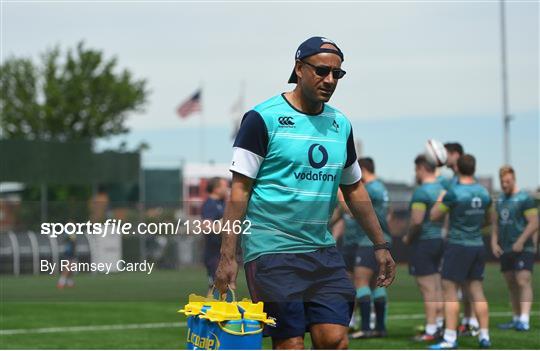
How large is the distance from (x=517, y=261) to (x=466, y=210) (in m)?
2.87

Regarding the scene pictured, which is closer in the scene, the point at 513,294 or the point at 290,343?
the point at 290,343

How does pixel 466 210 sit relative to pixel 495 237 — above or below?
above

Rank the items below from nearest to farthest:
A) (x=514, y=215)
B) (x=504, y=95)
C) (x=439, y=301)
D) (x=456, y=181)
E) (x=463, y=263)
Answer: (x=463, y=263), (x=456, y=181), (x=439, y=301), (x=514, y=215), (x=504, y=95)

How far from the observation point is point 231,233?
770 cm

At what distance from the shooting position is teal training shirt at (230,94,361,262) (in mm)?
7832

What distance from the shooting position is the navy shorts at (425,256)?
1580 centimetres

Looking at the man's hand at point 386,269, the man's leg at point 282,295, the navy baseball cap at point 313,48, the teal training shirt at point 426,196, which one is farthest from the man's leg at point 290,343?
the teal training shirt at point 426,196

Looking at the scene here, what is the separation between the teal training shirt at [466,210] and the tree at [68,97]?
4955 centimetres

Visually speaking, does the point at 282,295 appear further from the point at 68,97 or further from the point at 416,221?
the point at 68,97

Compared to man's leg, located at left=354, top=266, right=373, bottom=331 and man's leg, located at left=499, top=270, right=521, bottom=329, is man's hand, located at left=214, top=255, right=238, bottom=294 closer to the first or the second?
man's leg, located at left=354, top=266, right=373, bottom=331

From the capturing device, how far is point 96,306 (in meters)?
23.7

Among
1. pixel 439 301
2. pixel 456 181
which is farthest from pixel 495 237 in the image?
pixel 456 181

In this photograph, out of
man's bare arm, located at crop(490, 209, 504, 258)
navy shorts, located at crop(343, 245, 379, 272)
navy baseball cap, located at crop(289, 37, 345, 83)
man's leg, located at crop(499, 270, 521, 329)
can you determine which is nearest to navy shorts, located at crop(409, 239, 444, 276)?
navy shorts, located at crop(343, 245, 379, 272)

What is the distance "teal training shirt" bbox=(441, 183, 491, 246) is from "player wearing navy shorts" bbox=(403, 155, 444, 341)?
55cm
